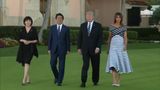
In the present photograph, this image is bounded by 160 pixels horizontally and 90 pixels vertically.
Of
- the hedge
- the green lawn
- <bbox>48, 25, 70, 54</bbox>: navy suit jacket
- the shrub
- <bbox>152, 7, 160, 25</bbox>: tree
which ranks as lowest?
the green lawn

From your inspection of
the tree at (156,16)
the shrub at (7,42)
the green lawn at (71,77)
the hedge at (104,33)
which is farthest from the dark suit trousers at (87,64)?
the tree at (156,16)

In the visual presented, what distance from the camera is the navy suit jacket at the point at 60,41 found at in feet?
46.2

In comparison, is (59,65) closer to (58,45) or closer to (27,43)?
(58,45)

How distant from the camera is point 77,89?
1314 centimetres

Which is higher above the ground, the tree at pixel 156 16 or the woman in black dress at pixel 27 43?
the tree at pixel 156 16

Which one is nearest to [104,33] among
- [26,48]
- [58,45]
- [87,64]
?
[26,48]

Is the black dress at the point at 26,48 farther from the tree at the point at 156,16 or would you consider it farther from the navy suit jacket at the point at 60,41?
the tree at the point at 156,16

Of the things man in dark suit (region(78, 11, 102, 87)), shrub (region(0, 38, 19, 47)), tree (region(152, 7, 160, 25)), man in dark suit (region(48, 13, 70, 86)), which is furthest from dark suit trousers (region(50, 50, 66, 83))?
tree (region(152, 7, 160, 25))

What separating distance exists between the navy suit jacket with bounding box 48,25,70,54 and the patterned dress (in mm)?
1214

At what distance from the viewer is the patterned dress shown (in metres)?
13.8

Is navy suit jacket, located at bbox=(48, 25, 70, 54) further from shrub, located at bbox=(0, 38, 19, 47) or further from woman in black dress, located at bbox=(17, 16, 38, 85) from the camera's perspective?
shrub, located at bbox=(0, 38, 19, 47)

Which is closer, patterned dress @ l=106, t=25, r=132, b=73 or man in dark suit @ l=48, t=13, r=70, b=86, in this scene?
patterned dress @ l=106, t=25, r=132, b=73

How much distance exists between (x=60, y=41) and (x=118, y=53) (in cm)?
158

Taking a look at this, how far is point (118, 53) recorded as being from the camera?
13.8 meters
